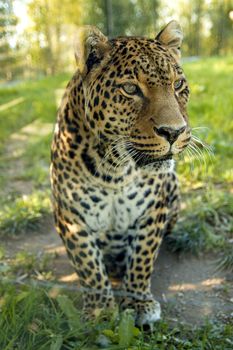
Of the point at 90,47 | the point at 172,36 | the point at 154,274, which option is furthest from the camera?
the point at 154,274

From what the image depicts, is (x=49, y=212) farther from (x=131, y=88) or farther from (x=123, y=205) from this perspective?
(x=131, y=88)

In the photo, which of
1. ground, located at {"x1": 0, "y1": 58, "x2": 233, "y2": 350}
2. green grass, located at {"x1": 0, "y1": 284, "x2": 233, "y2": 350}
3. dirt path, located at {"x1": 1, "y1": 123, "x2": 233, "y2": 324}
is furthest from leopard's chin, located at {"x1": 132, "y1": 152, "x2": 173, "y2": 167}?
dirt path, located at {"x1": 1, "y1": 123, "x2": 233, "y2": 324}

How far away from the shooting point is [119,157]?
3.26 metres

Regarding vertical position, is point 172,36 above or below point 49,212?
above

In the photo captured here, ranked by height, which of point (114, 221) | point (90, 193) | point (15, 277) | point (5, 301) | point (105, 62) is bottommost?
point (15, 277)

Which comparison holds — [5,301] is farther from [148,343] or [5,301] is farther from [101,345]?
[148,343]

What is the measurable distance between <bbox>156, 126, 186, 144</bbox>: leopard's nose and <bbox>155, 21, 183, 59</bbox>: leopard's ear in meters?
0.72

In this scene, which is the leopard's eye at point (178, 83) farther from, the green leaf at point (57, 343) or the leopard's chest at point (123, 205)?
the green leaf at point (57, 343)

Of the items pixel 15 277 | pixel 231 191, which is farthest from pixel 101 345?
pixel 231 191

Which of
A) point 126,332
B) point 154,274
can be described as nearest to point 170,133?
point 126,332

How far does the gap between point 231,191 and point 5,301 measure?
10.6 ft

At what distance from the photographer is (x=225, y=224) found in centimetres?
486

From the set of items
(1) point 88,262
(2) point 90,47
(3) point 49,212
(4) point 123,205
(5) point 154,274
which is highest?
(2) point 90,47

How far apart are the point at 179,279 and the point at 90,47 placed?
82.1 inches
